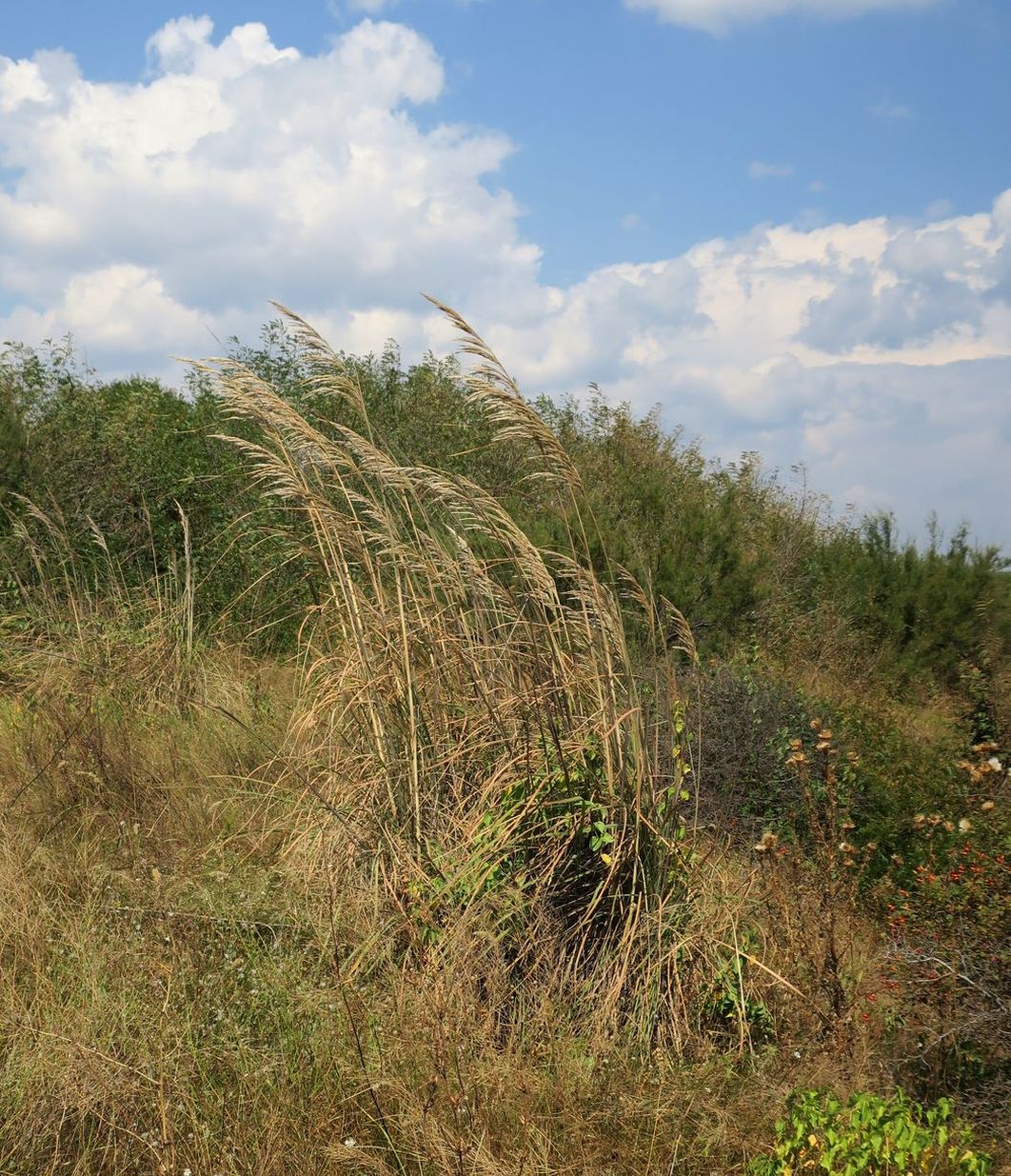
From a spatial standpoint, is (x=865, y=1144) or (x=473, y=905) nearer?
(x=865, y=1144)

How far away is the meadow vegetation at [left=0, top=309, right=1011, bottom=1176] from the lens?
3.02m

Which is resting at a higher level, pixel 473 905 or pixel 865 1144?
pixel 473 905

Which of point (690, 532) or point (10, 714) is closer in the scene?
point (10, 714)

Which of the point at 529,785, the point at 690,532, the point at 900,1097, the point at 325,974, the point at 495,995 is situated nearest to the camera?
the point at 900,1097

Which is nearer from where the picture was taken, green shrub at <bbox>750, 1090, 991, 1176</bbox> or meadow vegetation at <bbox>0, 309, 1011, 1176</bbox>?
green shrub at <bbox>750, 1090, 991, 1176</bbox>

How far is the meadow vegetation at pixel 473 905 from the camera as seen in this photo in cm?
302

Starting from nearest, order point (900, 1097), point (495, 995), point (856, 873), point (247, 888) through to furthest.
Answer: point (900, 1097) → point (495, 995) → point (247, 888) → point (856, 873)

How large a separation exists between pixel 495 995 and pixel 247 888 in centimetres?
125

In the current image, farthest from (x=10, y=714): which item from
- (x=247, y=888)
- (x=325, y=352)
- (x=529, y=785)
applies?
(x=529, y=785)

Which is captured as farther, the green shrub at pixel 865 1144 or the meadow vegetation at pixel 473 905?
the meadow vegetation at pixel 473 905

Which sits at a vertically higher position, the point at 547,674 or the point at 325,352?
the point at 325,352

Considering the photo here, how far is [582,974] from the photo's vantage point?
3.78 meters

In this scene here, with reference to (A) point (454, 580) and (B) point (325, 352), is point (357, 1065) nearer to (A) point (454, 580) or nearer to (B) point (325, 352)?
(A) point (454, 580)

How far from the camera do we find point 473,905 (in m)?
3.69
